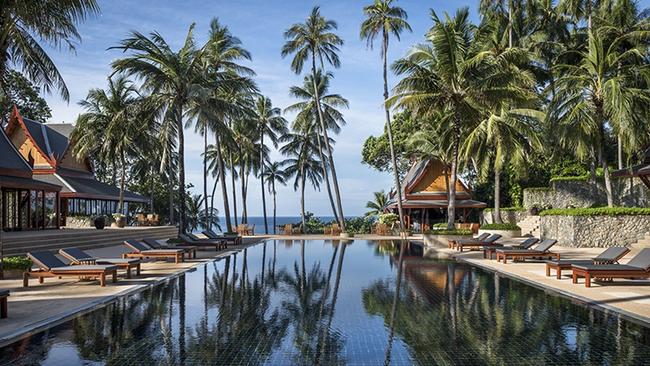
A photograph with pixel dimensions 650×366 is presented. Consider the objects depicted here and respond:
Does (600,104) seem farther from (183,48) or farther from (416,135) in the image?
(183,48)

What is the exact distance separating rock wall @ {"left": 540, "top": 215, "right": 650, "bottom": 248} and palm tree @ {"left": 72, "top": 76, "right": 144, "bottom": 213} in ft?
82.6

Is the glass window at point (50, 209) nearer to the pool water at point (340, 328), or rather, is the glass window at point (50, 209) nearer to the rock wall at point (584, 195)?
the pool water at point (340, 328)

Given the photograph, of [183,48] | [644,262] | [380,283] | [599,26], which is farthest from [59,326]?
[599,26]

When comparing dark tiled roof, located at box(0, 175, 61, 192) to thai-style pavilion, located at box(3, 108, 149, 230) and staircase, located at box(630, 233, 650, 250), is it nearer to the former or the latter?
thai-style pavilion, located at box(3, 108, 149, 230)

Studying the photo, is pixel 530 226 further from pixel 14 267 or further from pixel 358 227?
pixel 14 267

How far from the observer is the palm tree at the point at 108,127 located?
34.9m

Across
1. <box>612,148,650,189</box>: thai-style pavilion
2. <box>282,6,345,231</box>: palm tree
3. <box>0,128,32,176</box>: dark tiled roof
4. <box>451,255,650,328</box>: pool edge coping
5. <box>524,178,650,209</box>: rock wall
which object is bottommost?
<box>451,255,650,328</box>: pool edge coping

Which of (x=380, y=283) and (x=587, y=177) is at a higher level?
(x=587, y=177)

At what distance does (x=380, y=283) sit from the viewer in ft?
43.8

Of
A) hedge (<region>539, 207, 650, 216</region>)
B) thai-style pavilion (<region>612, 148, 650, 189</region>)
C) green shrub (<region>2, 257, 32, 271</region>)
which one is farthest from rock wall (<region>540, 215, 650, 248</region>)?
green shrub (<region>2, 257, 32, 271</region>)

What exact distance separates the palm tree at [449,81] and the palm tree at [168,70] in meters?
9.57

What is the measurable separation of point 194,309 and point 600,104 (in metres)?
21.0

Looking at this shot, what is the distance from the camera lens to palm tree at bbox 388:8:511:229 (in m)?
24.0

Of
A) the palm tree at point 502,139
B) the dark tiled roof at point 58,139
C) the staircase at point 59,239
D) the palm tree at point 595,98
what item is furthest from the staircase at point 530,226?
the dark tiled roof at point 58,139
